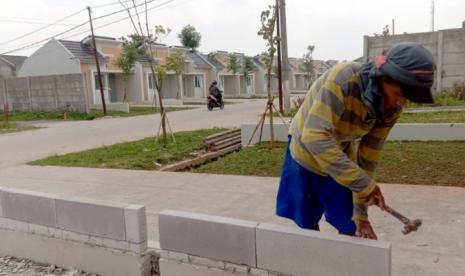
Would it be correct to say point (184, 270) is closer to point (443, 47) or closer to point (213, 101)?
point (443, 47)

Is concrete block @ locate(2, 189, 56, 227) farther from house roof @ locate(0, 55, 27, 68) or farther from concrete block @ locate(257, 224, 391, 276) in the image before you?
house roof @ locate(0, 55, 27, 68)

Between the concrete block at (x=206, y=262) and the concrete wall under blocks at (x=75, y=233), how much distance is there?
503mm

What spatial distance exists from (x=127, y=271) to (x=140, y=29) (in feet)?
24.2

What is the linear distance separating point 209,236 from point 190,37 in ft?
150

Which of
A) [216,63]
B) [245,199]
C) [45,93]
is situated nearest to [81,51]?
[45,93]

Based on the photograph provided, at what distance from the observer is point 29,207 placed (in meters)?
3.79

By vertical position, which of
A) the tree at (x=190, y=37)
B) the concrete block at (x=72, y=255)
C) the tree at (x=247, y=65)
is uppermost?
the tree at (x=190, y=37)

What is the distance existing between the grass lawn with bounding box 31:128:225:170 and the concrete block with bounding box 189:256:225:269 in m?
4.57

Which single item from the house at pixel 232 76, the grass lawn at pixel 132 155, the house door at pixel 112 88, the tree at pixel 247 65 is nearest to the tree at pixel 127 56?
the house door at pixel 112 88

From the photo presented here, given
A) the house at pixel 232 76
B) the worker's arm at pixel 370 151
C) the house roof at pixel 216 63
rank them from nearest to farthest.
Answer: the worker's arm at pixel 370 151 < the house roof at pixel 216 63 < the house at pixel 232 76

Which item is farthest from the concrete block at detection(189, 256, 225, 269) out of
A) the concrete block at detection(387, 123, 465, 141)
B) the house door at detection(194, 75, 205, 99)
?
the house door at detection(194, 75, 205, 99)

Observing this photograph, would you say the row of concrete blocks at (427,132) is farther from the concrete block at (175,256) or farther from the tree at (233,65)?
the tree at (233,65)

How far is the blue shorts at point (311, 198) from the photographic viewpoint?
2227 millimetres

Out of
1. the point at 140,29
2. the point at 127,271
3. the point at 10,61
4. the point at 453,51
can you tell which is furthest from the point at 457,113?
the point at 10,61
